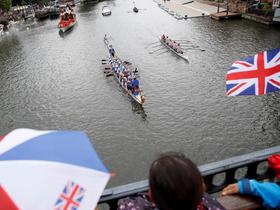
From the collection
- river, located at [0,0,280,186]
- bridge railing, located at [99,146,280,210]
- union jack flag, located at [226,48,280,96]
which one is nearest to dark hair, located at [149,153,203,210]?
bridge railing, located at [99,146,280,210]

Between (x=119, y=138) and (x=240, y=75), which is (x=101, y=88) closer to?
(x=119, y=138)

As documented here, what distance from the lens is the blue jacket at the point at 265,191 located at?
4105 mm

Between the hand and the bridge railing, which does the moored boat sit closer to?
the bridge railing

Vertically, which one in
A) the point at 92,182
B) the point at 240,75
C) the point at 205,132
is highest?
the point at 92,182

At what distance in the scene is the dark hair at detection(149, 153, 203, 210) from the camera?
282 centimetres

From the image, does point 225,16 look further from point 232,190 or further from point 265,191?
point 265,191

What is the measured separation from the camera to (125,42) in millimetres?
52719

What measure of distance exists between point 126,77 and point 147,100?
3.63m

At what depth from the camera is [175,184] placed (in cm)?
281

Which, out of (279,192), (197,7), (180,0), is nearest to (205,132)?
(279,192)

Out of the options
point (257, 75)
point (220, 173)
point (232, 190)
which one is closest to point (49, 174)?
point (232, 190)

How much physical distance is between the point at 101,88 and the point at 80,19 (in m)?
53.0

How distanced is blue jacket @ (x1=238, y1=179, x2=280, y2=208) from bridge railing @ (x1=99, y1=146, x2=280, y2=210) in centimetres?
49

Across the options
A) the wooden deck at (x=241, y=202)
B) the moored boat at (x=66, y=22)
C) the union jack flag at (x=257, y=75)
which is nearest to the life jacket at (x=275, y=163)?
the wooden deck at (x=241, y=202)
